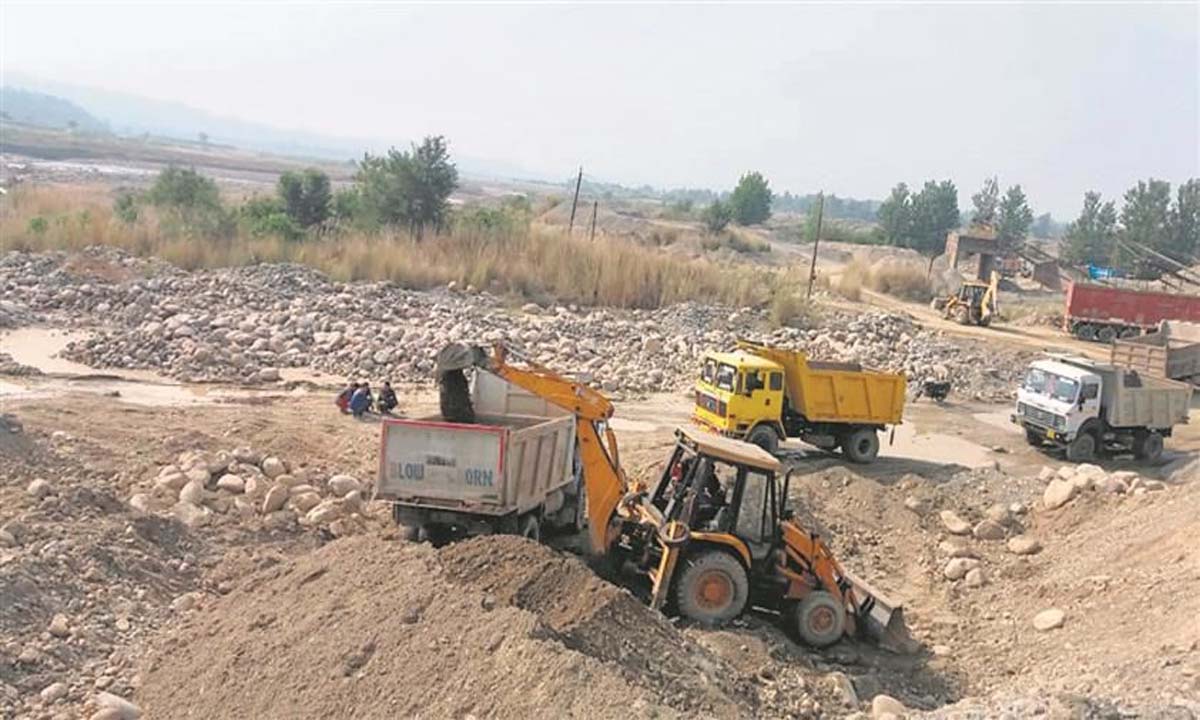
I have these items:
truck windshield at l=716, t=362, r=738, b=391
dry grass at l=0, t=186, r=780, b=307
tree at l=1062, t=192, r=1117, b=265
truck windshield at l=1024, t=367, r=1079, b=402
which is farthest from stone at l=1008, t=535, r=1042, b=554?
tree at l=1062, t=192, r=1117, b=265

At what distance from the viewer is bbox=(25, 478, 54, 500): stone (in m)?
10.8

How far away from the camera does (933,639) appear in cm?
1225

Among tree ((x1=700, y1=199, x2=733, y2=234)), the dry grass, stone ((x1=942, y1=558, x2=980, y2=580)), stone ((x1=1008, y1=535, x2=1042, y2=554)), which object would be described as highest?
tree ((x1=700, y1=199, x2=733, y2=234))

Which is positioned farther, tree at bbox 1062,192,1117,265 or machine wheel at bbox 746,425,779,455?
tree at bbox 1062,192,1117,265

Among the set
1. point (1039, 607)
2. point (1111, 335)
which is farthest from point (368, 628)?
point (1111, 335)

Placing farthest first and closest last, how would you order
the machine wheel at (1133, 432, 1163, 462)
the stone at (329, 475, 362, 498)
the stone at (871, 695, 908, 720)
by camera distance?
the machine wheel at (1133, 432, 1163, 462) → the stone at (329, 475, 362, 498) → the stone at (871, 695, 908, 720)

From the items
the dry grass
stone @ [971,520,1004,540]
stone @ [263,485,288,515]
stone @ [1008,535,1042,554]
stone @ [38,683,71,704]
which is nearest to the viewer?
stone @ [38,683,71,704]

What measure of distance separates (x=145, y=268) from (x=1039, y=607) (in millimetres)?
24509

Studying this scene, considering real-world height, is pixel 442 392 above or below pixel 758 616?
above

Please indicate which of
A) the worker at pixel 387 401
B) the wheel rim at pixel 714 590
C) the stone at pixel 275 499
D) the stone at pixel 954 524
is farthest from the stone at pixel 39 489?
the stone at pixel 954 524

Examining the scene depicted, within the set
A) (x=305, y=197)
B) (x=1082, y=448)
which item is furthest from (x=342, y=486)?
(x=305, y=197)

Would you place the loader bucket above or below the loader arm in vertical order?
below

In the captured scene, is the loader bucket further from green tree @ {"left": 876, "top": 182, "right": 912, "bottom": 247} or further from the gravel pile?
green tree @ {"left": 876, "top": 182, "right": 912, "bottom": 247}

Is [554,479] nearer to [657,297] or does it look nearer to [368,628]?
[368,628]
